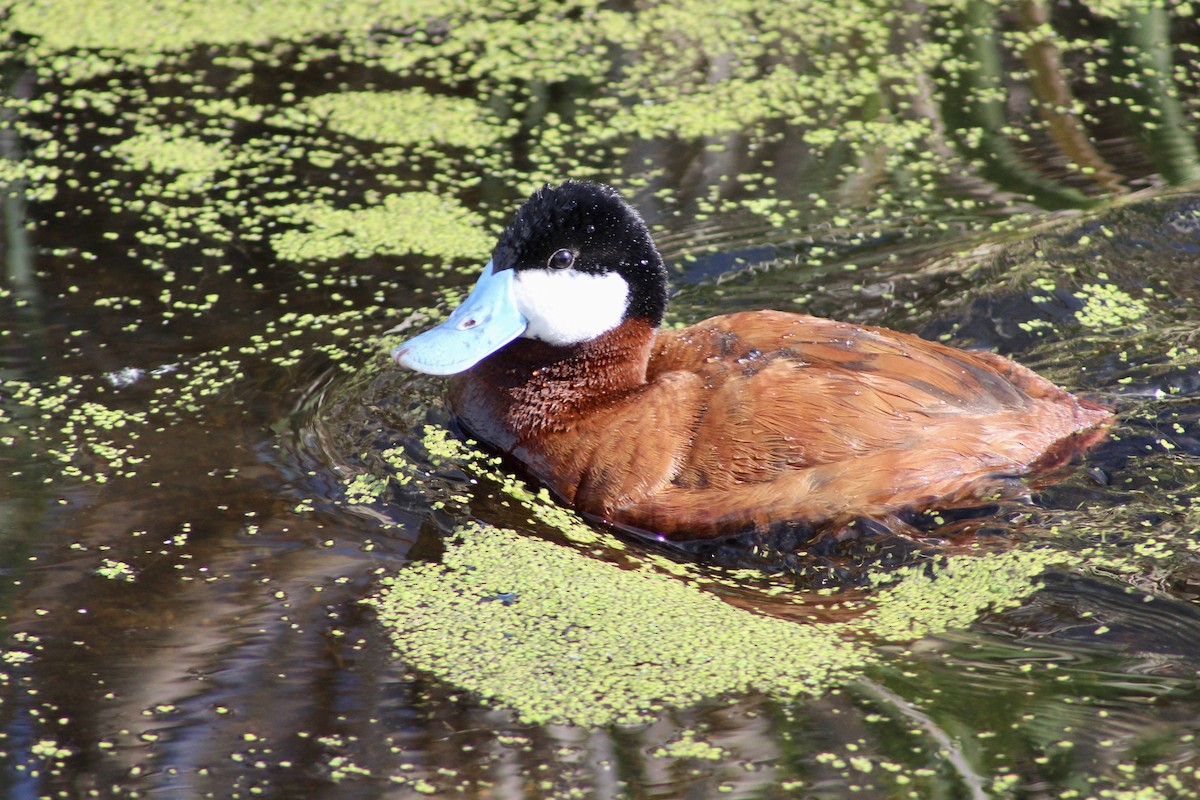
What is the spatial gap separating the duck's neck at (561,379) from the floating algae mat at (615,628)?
460 mm

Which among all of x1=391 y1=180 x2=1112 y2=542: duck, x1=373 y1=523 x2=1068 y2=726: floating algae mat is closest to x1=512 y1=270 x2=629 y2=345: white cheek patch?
x1=391 y1=180 x2=1112 y2=542: duck

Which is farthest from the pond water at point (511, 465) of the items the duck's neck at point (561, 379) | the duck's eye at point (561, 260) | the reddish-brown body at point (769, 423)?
the duck's eye at point (561, 260)

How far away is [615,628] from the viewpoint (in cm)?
358

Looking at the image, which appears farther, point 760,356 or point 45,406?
point 45,406

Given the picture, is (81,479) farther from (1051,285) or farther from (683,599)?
(1051,285)

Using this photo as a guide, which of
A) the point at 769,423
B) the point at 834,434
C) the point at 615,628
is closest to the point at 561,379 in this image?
the point at 769,423

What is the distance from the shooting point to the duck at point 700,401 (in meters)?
3.95

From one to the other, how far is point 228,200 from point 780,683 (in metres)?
3.52

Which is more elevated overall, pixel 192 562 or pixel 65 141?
pixel 65 141

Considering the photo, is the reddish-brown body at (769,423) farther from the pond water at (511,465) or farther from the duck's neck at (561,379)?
the pond water at (511,465)

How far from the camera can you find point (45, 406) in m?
4.57

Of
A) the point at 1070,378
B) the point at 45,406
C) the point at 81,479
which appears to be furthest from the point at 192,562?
the point at 1070,378

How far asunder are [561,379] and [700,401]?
19.7 inches

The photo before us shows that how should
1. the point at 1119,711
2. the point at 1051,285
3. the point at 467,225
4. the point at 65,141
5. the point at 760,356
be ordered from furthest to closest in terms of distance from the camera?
the point at 65,141, the point at 467,225, the point at 1051,285, the point at 760,356, the point at 1119,711
